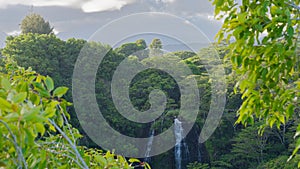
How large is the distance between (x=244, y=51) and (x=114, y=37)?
795cm

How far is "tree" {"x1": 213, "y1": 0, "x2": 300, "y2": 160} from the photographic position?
1.02 metres

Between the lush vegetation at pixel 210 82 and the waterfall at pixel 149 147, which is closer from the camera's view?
the lush vegetation at pixel 210 82

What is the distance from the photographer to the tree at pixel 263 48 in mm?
1023

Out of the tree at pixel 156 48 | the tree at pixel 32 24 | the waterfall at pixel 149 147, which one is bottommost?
the waterfall at pixel 149 147

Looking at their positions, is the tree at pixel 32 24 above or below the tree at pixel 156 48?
above

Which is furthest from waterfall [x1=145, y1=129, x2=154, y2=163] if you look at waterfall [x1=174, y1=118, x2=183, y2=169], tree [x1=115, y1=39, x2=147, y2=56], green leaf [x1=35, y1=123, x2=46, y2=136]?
green leaf [x1=35, y1=123, x2=46, y2=136]

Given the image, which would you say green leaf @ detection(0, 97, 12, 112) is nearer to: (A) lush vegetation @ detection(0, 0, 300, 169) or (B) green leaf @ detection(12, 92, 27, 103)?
(B) green leaf @ detection(12, 92, 27, 103)

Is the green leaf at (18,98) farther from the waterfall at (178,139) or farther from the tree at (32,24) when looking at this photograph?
the tree at (32,24)

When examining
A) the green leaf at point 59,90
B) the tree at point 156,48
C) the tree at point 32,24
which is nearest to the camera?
the green leaf at point 59,90

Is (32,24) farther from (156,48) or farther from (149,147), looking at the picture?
(149,147)

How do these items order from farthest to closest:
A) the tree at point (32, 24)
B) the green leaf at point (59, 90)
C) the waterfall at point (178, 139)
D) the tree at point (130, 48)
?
the tree at point (32, 24) < the tree at point (130, 48) < the waterfall at point (178, 139) < the green leaf at point (59, 90)

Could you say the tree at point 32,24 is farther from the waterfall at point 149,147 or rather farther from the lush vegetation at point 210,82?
the waterfall at point 149,147

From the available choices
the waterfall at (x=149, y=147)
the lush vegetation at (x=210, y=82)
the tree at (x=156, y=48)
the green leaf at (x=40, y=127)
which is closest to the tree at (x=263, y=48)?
the lush vegetation at (x=210, y=82)

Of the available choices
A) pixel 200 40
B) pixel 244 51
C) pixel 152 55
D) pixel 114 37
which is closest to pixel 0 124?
pixel 244 51
